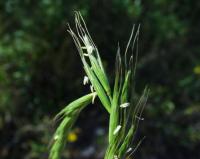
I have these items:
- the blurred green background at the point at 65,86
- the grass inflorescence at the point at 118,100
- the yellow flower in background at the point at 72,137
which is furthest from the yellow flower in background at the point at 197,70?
the grass inflorescence at the point at 118,100

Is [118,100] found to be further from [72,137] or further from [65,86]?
[65,86]

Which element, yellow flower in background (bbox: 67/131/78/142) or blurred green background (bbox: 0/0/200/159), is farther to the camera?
blurred green background (bbox: 0/0/200/159)

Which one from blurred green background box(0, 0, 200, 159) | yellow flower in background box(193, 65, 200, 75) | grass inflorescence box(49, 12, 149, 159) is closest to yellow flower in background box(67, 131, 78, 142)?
blurred green background box(0, 0, 200, 159)

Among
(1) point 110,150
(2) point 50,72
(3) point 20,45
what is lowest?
(2) point 50,72

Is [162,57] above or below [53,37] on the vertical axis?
below

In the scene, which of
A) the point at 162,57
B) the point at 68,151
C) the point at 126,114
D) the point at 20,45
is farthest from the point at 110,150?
the point at 162,57

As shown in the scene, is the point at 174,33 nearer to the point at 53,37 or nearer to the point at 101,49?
the point at 101,49

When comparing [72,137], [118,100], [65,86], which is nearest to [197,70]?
[65,86]

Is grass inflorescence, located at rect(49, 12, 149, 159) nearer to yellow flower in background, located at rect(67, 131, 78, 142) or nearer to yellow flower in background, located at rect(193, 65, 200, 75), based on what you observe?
yellow flower in background, located at rect(67, 131, 78, 142)
